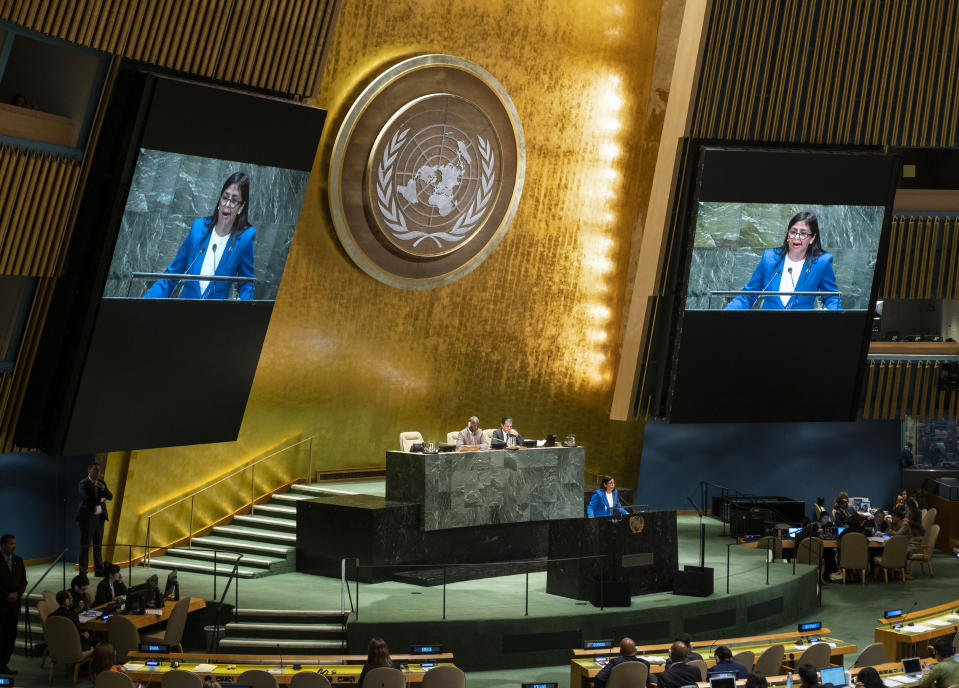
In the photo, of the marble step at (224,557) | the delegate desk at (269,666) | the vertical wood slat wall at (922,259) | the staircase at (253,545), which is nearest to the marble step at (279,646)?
the delegate desk at (269,666)

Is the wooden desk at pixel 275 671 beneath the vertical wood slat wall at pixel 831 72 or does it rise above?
beneath

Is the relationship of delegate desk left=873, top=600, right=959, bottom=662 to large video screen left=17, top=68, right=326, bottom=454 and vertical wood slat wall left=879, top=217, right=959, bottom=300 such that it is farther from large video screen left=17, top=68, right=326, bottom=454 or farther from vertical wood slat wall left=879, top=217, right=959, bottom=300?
large video screen left=17, top=68, right=326, bottom=454

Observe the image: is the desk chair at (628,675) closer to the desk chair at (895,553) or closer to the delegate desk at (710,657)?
the delegate desk at (710,657)

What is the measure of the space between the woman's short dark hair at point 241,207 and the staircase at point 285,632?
4333 millimetres

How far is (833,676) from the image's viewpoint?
10586 millimetres

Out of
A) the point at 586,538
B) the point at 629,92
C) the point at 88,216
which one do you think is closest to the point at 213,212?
the point at 88,216

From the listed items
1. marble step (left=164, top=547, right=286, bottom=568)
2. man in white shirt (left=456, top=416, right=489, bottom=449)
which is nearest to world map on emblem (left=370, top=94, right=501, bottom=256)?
man in white shirt (left=456, top=416, right=489, bottom=449)

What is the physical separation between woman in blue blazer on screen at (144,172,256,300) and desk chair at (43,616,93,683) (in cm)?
361

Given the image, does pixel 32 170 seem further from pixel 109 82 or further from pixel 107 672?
pixel 107 672

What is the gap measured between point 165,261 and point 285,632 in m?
4.26

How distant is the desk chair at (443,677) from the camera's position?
1078 cm

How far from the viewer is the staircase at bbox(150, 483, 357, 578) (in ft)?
51.4

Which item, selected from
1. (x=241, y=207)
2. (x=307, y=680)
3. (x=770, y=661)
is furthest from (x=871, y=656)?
(x=241, y=207)

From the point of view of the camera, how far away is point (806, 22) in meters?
17.6
